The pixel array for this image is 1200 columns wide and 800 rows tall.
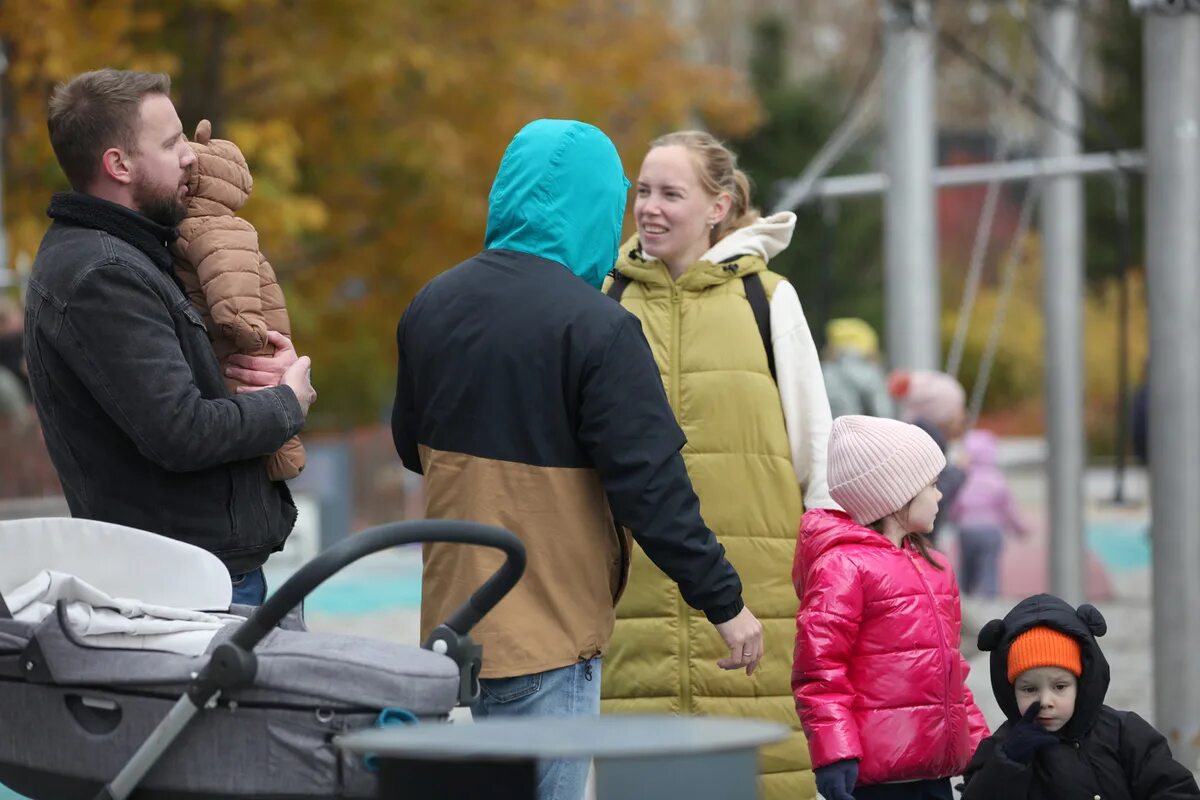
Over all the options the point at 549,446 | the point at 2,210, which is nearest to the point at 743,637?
the point at 549,446

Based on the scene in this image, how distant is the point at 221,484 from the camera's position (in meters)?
3.95

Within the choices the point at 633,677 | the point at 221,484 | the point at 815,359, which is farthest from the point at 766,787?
the point at 221,484

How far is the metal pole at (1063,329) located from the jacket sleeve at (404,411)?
27.4 feet

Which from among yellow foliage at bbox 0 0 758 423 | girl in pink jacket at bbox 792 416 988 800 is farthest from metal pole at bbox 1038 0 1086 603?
girl in pink jacket at bbox 792 416 988 800

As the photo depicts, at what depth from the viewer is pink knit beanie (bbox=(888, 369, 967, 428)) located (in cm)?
1053

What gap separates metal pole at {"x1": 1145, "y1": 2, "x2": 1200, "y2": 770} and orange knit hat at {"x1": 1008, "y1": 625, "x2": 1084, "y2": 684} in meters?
3.20

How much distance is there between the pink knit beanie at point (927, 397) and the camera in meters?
10.5

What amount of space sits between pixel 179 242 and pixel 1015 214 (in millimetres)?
42593

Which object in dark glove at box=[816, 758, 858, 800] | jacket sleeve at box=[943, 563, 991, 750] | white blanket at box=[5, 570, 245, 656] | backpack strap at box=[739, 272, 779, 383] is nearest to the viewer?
white blanket at box=[5, 570, 245, 656]

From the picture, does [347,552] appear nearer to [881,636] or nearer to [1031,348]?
[881,636]

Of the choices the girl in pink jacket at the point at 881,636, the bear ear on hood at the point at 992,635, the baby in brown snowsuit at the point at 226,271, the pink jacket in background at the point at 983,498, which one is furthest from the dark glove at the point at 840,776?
the pink jacket in background at the point at 983,498

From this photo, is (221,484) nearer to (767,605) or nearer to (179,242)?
(179,242)

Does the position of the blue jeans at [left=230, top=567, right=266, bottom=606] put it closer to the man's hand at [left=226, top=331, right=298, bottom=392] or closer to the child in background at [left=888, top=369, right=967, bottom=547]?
the man's hand at [left=226, top=331, right=298, bottom=392]

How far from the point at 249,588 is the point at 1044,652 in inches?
64.6
